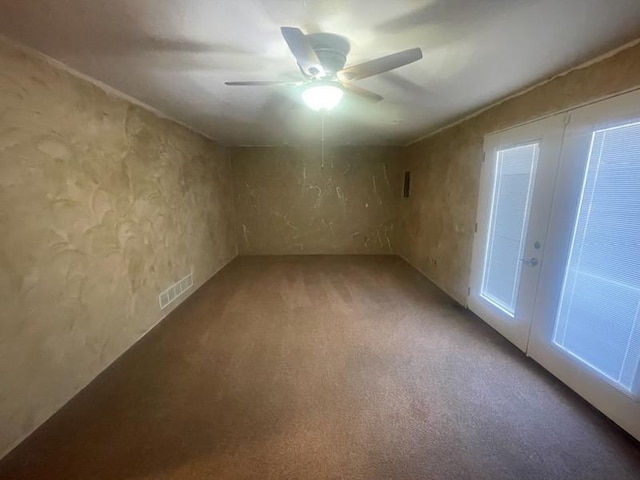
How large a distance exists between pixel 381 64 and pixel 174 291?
3.16m

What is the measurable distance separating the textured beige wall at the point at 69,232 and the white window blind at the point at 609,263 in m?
3.43

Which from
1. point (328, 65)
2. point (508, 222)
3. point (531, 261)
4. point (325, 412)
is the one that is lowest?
point (325, 412)

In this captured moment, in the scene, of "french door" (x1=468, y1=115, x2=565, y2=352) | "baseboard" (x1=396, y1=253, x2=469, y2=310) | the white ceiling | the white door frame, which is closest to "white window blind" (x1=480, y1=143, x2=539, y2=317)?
"french door" (x1=468, y1=115, x2=565, y2=352)

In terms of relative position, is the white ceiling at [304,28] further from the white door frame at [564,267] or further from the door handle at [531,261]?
the door handle at [531,261]

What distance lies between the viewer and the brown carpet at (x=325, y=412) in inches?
57.3

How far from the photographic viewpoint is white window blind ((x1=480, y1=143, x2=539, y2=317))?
2348mm

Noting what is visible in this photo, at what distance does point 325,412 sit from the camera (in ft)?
5.89

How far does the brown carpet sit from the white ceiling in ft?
7.16

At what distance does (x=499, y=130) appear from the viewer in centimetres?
264

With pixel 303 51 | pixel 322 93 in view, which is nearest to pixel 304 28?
pixel 303 51

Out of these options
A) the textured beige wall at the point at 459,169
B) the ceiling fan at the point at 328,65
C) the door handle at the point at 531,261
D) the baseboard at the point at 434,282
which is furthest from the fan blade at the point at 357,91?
the baseboard at the point at 434,282

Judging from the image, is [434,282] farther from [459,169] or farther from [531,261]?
[531,261]

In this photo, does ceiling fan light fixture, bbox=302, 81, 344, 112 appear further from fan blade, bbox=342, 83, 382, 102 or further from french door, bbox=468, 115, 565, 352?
french door, bbox=468, 115, 565, 352

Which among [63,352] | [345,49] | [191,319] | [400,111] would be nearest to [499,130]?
[400,111]
